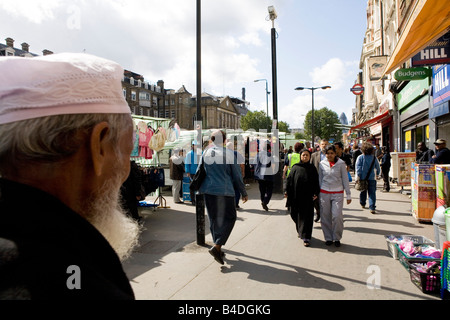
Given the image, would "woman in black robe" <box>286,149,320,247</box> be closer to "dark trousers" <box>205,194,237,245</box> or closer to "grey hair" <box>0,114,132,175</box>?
"dark trousers" <box>205,194,237,245</box>

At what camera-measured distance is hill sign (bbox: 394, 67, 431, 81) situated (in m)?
9.54

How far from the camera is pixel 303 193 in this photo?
605cm

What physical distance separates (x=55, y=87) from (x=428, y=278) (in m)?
4.37

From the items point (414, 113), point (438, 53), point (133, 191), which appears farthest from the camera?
point (414, 113)

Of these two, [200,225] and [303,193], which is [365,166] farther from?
[200,225]

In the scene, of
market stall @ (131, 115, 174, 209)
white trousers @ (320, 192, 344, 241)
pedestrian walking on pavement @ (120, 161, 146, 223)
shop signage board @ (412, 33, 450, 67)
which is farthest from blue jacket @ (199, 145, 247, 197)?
shop signage board @ (412, 33, 450, 67)

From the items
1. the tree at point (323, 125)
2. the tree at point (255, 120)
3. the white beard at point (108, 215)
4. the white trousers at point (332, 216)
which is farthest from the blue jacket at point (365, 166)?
the tree at point (255, 120)

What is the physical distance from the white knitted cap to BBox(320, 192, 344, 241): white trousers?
5610mm

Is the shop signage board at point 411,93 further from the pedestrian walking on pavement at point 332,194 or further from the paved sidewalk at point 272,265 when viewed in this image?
the pedestrian walking on pavement at point 332,194

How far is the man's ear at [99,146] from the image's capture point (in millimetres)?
896

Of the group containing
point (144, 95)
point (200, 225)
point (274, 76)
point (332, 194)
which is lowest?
point (200, 225)

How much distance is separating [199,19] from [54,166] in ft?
21.7

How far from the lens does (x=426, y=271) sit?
3750mm

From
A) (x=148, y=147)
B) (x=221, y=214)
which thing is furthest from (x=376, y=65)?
(x=221, y=214)
